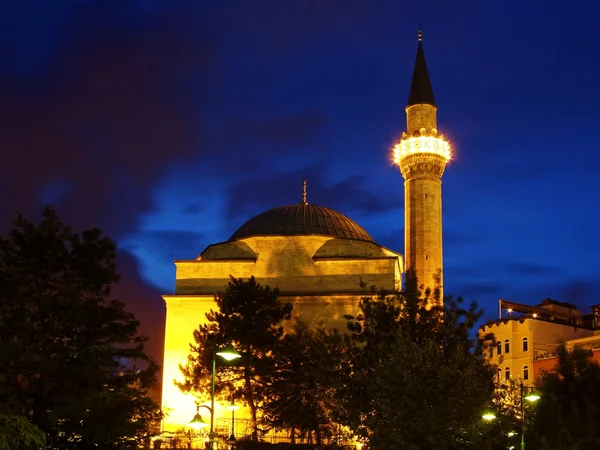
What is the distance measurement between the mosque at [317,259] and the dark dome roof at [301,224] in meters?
0.04

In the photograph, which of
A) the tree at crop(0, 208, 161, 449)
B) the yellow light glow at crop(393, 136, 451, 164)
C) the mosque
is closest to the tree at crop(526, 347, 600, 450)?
the tree at crop(0, 208, 161, 449)

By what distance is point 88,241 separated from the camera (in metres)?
19.2

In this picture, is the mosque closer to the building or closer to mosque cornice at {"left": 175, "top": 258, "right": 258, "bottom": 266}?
mosque cornice at {"left": 175, "top": 258, "right": 258, "bottom": 266}

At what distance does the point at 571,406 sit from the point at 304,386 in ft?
42.4

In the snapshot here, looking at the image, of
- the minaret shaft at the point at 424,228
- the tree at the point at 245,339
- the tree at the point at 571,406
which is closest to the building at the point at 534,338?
the minaret shaft at the point at 424,228

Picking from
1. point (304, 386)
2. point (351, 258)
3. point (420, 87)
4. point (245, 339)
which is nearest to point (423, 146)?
point (420, 87)

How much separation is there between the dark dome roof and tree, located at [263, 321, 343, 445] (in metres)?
7.47

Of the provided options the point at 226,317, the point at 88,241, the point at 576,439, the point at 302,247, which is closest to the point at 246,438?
the point at 226,317

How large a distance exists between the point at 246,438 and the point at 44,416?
12.7 meters

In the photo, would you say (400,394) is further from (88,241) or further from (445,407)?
(88,241)

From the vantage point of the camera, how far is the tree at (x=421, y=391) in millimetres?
20469

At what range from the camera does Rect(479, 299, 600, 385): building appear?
142ft

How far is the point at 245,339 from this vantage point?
2955 cm

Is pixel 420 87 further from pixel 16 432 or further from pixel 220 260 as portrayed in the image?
pixel 16 432
